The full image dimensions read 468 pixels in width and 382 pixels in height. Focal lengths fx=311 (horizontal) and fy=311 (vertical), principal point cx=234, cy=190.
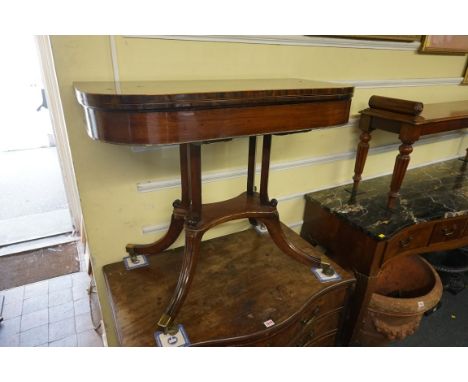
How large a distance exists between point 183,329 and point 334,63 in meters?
1.22

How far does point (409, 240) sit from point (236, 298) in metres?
0.85

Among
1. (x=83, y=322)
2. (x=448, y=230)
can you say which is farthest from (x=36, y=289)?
(x=448, y=230)

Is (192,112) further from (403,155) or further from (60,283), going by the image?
(60,283)

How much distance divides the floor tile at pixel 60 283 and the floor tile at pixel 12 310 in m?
0.17

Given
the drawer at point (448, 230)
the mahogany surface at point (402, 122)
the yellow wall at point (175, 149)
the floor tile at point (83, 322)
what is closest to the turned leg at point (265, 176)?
the yellow wall at point (175, 149)

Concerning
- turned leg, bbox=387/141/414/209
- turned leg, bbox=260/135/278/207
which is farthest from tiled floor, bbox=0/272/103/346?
turned leg, bbox=387/141/414/209

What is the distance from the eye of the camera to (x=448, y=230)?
4.88 ft

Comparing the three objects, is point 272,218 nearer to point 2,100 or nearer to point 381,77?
point 381,77

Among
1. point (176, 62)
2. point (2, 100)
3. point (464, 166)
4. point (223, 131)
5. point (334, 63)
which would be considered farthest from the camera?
point (2, 100)

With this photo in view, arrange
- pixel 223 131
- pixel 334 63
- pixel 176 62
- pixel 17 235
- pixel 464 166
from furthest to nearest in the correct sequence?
pixel 17 235, pixel 464 166, pixel 334 63, pixel 176 62, pixel 223 131

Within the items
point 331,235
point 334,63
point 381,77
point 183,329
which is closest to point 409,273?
point 331,235

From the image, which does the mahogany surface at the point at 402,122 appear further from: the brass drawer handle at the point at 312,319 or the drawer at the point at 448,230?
the brass drawer handle at the point at 312,319

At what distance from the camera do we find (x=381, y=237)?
4.14ft

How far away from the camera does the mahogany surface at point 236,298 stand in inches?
37.3
